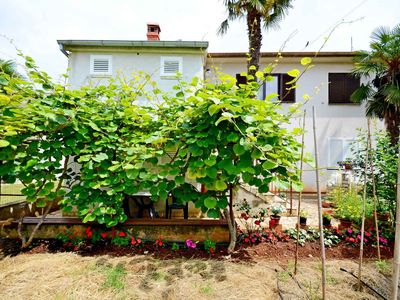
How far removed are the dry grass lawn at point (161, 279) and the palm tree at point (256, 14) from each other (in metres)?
6.38

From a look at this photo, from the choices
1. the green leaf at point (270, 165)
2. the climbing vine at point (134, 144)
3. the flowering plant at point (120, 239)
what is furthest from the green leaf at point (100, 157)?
the green leaf at point (270, 165)

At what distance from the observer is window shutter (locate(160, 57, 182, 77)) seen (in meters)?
7.93

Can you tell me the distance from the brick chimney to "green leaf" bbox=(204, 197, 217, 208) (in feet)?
27.4

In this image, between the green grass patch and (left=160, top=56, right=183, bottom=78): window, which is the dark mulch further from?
(left=160, top=56, right=183, bottom=78): window

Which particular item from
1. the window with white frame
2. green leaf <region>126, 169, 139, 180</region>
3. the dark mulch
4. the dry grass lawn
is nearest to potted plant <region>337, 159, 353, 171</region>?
the dark mulch

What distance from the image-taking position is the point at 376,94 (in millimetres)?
8227

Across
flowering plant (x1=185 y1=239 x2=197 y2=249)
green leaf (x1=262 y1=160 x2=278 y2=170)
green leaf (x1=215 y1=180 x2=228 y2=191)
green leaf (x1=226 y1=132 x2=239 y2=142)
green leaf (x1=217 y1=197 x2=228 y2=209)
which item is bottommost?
flowering plant (x1=185 y1=239 x2=197 y2=249)

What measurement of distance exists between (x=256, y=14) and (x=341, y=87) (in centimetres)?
572

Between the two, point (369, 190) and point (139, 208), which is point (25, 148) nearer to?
point (139, 208)

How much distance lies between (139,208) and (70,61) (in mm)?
6364

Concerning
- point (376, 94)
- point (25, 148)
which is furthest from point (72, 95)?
point (376, 94)

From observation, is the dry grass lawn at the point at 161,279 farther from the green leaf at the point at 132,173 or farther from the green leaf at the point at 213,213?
the green leaf at the point at 132,173

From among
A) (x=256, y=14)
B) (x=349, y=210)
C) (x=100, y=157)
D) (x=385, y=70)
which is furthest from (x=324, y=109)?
(x=100, y=157)

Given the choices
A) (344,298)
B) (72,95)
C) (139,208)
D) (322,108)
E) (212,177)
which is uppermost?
(322,108)
